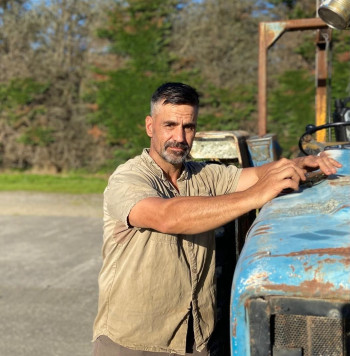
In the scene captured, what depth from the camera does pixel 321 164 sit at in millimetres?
1850

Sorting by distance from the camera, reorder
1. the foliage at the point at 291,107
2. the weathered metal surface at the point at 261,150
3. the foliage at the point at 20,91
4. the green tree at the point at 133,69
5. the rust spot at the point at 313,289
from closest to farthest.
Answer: the rust spot at the point at 313,289 < the weathered metal surface at the point at 261,150 < the foliage at the point at 291,107 < the green tree at the point at 133,69 < the foliage at the point at 20,91

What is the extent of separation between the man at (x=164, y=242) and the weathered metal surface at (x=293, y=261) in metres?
0.25

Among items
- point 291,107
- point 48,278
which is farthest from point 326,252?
point 291,107

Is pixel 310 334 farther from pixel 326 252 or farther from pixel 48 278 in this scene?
pixel 48 278

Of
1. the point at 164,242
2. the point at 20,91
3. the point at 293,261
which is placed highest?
the point at 20,91

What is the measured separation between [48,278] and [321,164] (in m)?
4.16

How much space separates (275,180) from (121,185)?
20.5 inches

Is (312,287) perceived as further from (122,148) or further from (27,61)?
(27,61)

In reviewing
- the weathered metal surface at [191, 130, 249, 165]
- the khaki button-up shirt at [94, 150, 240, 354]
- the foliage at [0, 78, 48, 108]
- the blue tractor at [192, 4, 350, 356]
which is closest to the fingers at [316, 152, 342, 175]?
the blue tractor at [192, 4, 350, 356]

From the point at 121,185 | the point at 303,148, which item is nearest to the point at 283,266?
the point at 121,185

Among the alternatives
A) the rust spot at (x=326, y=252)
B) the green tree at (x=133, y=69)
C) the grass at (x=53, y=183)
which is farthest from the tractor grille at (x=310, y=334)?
the green tree at (x=133, y=69)

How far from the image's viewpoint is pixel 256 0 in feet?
40.8

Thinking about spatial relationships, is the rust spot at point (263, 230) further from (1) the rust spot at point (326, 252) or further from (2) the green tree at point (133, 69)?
(2) the green tree at point (133, 69)

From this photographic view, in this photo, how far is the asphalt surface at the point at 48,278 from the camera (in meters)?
4.10
